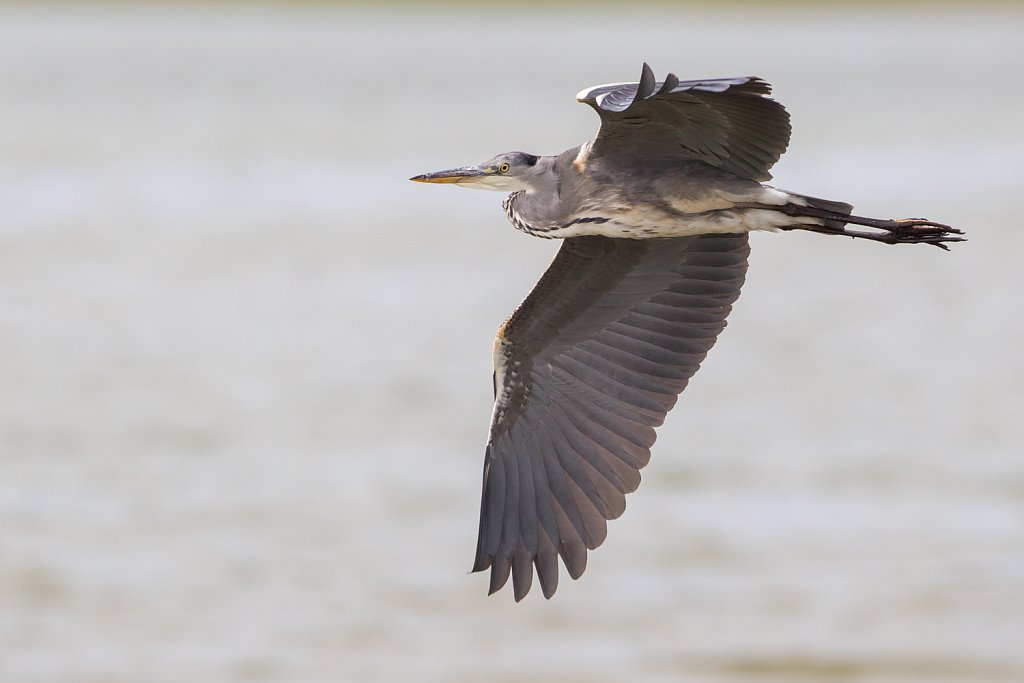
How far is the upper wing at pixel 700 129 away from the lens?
6.50 meters

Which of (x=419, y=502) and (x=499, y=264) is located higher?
(x=499, y=264)

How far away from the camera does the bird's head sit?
7164 millimetres

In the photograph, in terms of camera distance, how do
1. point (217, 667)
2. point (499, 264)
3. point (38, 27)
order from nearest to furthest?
point (217, 667) < point (499, 264) < point (38, 27)

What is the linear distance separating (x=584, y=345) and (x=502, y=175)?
1094mm

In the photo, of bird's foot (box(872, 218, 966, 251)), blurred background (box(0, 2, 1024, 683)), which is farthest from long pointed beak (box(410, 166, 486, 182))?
blurred background (box(0, 2, 1024, 683))

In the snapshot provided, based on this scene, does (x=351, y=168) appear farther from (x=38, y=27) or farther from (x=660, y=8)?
(x=660, y=8)

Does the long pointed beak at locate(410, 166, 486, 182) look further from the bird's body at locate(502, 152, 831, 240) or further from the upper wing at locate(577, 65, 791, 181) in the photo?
the upper wing at locate(577, 65, 791, 181)

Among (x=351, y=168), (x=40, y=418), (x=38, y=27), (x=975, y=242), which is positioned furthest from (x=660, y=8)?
(x=40, y=418)

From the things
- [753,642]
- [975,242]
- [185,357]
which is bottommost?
[753,642]

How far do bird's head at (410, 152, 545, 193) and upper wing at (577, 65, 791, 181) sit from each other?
0.34 m

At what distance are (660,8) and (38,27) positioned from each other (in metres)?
31.4

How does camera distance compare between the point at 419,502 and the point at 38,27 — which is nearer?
the point at 419,502

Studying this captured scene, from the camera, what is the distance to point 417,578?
1415 cm

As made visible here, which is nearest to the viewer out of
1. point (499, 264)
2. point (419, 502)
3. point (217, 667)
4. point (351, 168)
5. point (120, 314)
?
point (217, 667)
